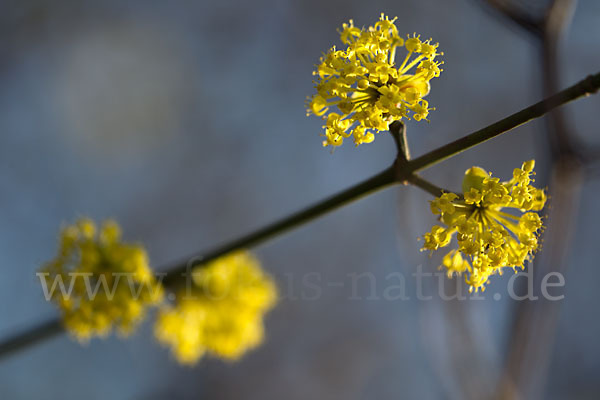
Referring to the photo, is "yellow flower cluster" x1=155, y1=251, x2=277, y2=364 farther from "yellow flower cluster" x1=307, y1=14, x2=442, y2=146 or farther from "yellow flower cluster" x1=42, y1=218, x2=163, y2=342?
"yellow flower cluster" x1=307, y1=14, x2=442, y2=146

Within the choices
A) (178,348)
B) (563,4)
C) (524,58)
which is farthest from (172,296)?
(524,58)

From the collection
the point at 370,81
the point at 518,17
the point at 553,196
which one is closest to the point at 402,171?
the point at 370,81

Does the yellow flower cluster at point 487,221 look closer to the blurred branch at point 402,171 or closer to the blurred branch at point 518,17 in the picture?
the blurred branch at point 402,171

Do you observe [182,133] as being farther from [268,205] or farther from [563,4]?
[563,4]

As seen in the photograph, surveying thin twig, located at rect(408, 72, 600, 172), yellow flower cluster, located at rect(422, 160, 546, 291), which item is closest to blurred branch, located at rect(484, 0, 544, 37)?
yellow flower cluster, located at rect(422, 160, 546, 291)

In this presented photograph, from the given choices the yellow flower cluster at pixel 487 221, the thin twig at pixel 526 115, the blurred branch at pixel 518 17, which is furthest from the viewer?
the blurred branch at pixel 518 17

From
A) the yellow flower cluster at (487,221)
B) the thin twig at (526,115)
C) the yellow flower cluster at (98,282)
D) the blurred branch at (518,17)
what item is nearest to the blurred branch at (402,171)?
the thin twig at (526,115)

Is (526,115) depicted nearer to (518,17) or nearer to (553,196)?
(518,17)
